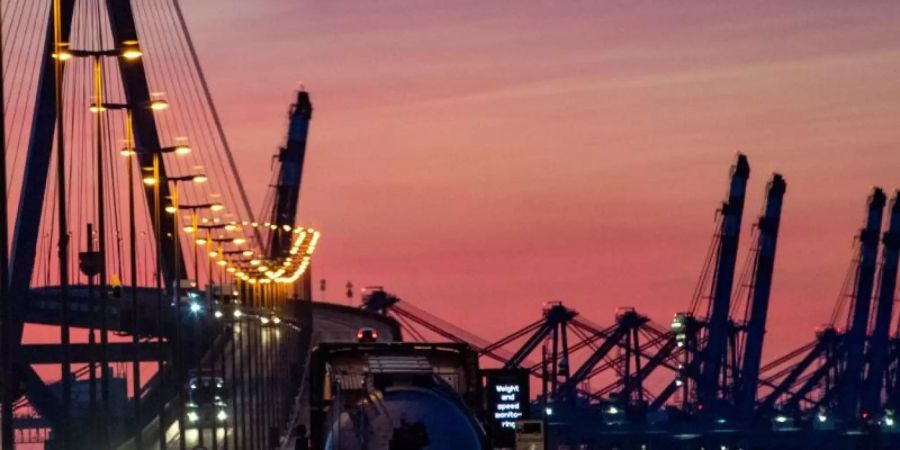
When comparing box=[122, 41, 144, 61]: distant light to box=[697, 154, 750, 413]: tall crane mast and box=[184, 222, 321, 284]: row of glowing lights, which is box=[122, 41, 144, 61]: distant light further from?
box=[697, 154, 750, 413]: tall crane mast

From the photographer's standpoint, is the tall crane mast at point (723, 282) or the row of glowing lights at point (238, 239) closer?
the row of glowing lights at point (238, 239)

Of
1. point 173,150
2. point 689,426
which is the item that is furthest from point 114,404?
point 173,150

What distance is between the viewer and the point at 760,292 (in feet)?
629

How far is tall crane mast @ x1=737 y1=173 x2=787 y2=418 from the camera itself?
188 m

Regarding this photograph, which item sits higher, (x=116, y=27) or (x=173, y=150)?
(x=116, y=27)

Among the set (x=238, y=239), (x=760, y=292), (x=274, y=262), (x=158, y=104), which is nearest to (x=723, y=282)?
(x=760, y=292)

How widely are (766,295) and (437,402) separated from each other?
515ft

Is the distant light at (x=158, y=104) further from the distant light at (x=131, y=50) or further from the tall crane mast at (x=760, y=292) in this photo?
the tall crane mast at (x=760, y=292)

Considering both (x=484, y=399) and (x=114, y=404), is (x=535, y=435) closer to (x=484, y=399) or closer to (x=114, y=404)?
(x=484, y=399)

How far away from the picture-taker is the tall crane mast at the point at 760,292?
616 ft

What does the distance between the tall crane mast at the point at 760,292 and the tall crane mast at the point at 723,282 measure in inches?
85.4

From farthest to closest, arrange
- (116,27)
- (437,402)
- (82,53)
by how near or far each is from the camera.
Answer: (116,27), (82,53), (437,402)

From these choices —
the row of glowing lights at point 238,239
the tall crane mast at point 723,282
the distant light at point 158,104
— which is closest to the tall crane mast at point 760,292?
the tall crane mast at point 723,282

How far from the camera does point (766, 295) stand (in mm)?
191375
